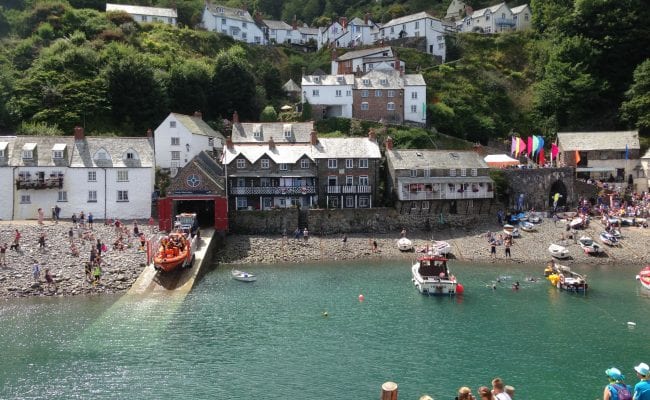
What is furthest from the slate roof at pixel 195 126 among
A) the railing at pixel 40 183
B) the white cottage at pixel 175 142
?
the railing at pixel 40 183

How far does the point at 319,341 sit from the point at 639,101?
182 feet

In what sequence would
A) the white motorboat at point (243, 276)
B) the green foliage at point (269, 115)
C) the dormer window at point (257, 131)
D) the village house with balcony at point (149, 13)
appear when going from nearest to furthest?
1. the white motorboat at point (243, 276)
2. the dormer window at point (257, 131)
3. the green foliage at point (269, 115)
4. the village house with balcony at point (149, 13)

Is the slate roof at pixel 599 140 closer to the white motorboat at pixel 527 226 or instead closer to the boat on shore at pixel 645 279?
the white motorboat at pixel 527 226

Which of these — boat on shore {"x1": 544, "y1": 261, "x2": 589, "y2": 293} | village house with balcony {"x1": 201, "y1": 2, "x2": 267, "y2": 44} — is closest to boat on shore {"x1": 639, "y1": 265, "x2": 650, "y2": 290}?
boat on shore {"x1": 544, "y1": 261, "x2": 589, "y2": 293}

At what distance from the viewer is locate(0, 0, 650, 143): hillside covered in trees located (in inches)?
2566

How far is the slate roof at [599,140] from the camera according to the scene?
64375 mm

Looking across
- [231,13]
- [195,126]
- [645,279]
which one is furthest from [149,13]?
[645,279]

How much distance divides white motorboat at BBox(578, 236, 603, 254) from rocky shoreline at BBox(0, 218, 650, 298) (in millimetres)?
537

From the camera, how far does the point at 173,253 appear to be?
40.3 metres

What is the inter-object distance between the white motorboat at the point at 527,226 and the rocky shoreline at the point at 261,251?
555 mm

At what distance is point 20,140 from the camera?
172 ft

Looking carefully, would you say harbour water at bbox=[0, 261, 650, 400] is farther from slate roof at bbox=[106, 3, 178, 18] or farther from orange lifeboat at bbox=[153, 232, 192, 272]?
slate roof at bbox=[106, 3, 178, 18]

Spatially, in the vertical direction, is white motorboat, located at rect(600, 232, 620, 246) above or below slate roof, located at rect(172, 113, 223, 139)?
below

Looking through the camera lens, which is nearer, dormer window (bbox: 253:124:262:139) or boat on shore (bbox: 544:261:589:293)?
boat on shore (bbox: 544:261:589:293)
